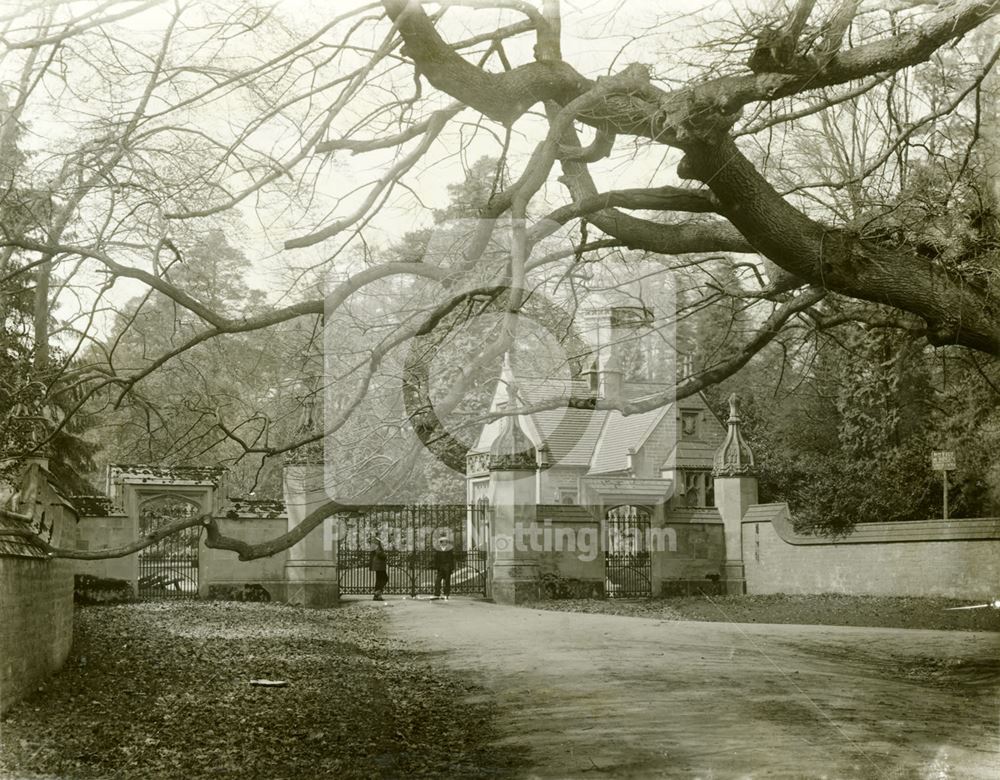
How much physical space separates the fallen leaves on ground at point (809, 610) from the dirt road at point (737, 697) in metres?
1.28

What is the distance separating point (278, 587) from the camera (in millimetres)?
23547

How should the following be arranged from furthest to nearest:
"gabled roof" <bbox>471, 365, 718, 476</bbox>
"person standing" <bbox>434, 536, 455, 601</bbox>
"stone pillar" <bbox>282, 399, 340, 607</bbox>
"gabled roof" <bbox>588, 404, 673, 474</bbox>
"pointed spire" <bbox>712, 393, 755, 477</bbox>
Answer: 1. "gabled roof" <bbox>588, 404, 673, 474</bbox>
2. "gabled roof" <bbox>471, 365, 718, 476</bbox>
3. "pointed spire" <bbox>712, 393, 755, 477</bbox>
4. "person standing" <bbox>434, 536, 455, 601</bbox>
5. "stone pillar" <bbox>282, 399, 340, 607</bbox>

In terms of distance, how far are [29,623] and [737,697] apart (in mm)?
5994

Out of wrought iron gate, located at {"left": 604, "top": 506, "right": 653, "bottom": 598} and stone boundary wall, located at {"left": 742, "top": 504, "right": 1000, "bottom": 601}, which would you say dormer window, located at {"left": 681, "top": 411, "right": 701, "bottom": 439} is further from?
stone boundary wall, located at {"left": 742, "top": 504, "right": 1000, "bottom": 601}

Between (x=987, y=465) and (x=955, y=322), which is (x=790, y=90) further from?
(x=987, y=465)

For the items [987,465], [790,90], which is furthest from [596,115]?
[987,465]

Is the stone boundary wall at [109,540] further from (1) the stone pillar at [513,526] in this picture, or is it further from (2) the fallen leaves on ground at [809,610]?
(2) the fallen leaves on ground at [809,610]

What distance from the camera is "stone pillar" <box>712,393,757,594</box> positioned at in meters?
25.1

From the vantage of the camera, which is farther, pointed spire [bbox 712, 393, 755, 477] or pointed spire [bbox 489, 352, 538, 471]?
pointed spire [bbox 712, 393, 755, 477]

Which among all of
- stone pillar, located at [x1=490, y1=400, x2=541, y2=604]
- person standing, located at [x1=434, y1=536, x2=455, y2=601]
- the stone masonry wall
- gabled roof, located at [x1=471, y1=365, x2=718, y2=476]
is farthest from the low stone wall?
gabled roof, located at [x1=471, y1=365, x2=718, y2=476]

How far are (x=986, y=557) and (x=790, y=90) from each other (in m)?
14.3

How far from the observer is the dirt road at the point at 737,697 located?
273 inches

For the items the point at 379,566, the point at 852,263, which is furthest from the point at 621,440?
the point at 852,263

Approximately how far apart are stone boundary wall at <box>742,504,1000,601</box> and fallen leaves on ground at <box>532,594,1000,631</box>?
447 millimetres
